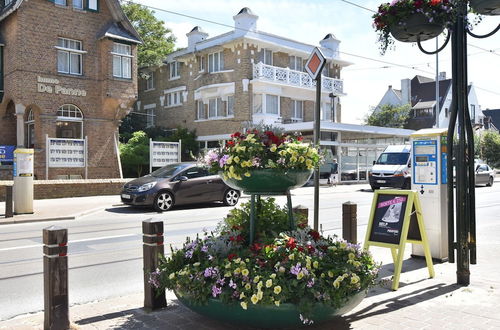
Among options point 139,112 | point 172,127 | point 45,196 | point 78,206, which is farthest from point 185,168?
point 139,112

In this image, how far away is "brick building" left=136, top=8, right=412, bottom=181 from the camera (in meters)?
29.9

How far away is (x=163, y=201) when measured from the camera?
1473 cm

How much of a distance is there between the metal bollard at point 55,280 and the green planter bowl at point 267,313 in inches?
48.0

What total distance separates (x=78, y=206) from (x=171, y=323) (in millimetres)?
12393

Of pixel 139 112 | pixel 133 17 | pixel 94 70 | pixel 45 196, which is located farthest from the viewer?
pixel 139 112

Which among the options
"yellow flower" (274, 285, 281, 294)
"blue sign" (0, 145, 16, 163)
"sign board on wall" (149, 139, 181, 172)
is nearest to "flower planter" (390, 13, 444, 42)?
"yellow flower" (274, 285, 281, 294)

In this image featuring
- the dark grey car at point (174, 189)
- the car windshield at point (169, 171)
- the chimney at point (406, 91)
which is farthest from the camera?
the chimney at point (406, 91)

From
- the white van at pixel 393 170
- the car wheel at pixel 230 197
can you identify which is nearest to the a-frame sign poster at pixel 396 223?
the car wheel at pixel 230 197

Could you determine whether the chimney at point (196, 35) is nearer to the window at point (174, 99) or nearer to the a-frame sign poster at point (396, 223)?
the window at point (174, 99)

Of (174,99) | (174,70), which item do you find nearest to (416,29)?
(174,99)

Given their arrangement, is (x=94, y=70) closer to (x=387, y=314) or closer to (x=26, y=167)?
(x=26, y=167)

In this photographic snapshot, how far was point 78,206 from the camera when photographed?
51.5 feet

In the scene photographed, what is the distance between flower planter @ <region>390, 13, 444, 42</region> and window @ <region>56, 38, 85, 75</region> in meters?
20.9

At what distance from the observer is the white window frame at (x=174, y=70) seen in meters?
35.2
